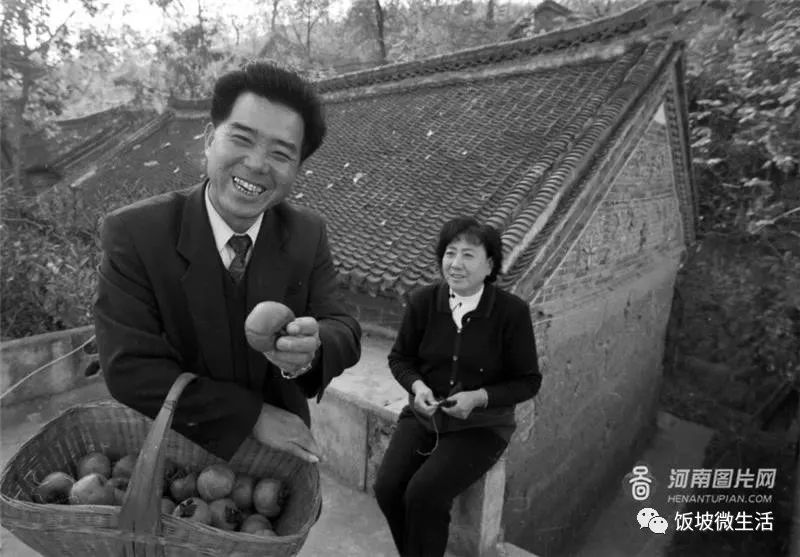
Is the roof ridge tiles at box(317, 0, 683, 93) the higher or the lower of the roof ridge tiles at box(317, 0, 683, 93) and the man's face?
the higher

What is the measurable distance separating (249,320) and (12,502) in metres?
0.72

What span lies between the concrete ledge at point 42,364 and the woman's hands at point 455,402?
2.71 m

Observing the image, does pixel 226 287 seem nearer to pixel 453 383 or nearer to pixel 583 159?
pixel 453 383

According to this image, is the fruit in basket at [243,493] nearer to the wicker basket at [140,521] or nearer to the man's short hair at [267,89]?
the wicker basket at [140,521]

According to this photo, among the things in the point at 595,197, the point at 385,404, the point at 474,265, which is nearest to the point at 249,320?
the point at 474,265

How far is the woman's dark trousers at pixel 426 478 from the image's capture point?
8.29 ft

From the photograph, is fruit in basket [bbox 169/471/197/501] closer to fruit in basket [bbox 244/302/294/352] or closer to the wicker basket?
the wicker basket

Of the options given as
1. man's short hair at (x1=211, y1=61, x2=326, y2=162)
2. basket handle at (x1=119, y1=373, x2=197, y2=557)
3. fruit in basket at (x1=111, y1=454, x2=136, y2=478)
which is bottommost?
fruit in basket at (x1=111, y1=454, x2=136, y2=478)

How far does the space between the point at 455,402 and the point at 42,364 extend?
11.5 ft

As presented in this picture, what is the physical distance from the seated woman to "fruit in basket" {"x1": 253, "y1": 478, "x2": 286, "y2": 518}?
40.8 inches

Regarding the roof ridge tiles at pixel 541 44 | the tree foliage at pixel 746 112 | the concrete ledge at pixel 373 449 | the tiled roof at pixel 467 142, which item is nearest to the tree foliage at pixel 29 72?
the tiled roof at pixel 467 142

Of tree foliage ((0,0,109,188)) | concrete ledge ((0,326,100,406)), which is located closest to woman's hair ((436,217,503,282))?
concrete ledge ((0,326,100,406))

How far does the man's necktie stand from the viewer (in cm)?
166

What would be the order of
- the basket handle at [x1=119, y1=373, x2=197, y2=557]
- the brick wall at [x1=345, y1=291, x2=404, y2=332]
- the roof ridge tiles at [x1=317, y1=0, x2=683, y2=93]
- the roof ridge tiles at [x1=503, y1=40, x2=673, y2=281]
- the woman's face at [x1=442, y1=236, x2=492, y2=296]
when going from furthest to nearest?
the roof ridge tiles at [x1=317, y1=0, x2=683, y2=93] < the brick wall at [x1=345, y1=291, x2=404, y2=332] < the roof ridge tiles at [x1=503, y1=40, x2=673, y2=281] < the woman's face at [x1=442, y1=236, x2=492, y2=296] < the basket handle at [x1=119, y1=373, x2=197, y2=557]
